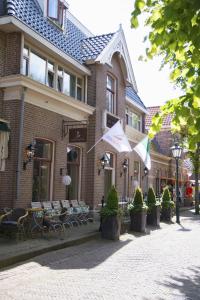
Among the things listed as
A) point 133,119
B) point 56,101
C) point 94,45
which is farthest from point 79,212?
point 133,119

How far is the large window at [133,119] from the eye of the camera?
2396cm

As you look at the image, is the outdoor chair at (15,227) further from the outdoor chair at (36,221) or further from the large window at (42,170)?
the large window at (42,170)

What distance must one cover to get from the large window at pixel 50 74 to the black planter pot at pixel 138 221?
5432 mm

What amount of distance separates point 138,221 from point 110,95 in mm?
6971

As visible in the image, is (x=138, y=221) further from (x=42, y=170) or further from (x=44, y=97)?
(x=44, y=97)

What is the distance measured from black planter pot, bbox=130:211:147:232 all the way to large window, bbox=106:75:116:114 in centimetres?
596

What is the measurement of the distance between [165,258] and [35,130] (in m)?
6.12

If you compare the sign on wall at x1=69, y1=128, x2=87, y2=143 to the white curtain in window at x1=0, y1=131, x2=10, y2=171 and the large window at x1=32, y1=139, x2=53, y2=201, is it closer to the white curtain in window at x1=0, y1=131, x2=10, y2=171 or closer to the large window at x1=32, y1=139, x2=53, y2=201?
the large window at x1=32, y1=139, x2=53, y2=201

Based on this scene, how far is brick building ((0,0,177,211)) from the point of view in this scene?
1275cm

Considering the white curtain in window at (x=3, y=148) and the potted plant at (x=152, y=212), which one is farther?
the potted plant at (x=152, y=212)

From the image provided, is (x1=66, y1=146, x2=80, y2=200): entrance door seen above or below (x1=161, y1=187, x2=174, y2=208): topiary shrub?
above

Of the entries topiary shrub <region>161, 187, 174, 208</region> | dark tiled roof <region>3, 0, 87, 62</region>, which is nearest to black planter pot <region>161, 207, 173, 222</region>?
topiary shrub <region>161, 187, 174, 208</region>

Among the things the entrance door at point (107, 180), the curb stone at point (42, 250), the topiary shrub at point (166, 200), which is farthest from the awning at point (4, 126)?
the topiary shrub at point (166, 200)

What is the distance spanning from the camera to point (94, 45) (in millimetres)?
18453
